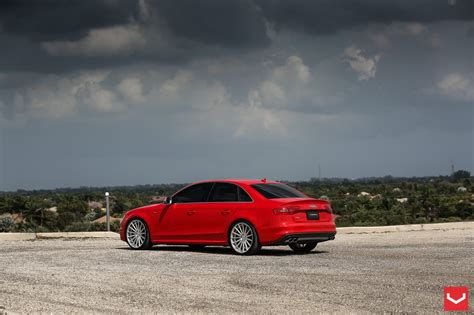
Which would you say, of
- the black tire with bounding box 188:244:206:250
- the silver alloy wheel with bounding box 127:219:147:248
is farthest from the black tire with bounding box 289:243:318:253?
the silver alloy wheel with bounding box 127:219:147:248

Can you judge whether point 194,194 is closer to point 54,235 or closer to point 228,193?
point 228,193

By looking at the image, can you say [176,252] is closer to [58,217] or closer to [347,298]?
[347,298]

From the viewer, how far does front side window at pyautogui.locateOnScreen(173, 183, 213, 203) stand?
18703 mm

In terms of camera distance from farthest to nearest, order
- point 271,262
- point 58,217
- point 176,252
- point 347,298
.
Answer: point 58,217
point 176,252
point 271,262
point 347,298

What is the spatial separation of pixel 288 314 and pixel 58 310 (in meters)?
2.81

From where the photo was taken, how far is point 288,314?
1002cm

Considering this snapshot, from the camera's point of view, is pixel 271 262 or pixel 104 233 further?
pixel 104 233

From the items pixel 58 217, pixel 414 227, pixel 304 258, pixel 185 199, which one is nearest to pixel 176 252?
pixel 185 199

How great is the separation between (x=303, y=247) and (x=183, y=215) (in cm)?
270

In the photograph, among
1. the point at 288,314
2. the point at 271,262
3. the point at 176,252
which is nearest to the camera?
the point at 288,314

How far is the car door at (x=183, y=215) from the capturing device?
1858 cm

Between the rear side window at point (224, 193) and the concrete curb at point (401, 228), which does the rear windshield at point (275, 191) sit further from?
the concrete curb at point (401, 228)

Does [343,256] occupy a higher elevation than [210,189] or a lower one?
lower

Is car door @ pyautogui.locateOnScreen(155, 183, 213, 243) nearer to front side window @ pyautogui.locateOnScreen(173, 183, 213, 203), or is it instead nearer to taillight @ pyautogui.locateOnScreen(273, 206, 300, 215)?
front side window @ pyautogui.locateOnScreen(173, 183, 213, 203)
